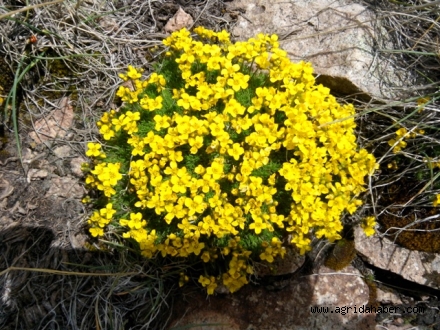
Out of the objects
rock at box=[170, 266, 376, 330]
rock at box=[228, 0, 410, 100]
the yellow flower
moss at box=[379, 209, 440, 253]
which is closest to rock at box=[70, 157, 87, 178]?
the yellow flower

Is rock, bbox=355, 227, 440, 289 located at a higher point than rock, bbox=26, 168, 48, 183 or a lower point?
higher

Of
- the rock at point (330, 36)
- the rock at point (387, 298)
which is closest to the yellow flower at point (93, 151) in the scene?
the rock at point (330, 36)

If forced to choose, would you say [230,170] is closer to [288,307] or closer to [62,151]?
[288,307]

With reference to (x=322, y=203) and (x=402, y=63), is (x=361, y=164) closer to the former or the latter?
(x=322, y=203)

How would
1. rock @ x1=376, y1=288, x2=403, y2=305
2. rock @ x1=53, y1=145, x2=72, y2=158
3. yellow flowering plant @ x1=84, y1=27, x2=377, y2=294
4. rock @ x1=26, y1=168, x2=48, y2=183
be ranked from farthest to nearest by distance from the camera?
rock @ x1=53, y1=145, x2=72, y2=158 → rock @ x1=26, y1=168, x2=48, y2=183 → rock @ x1=376, y1=288, x2=403, y2=305 → yellow flowering plant @ x1=84, y1=27, x2=377, y2=294

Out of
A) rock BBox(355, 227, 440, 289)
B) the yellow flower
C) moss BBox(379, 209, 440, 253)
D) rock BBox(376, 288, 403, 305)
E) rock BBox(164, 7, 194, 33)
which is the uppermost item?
rock BBox(164, 7, 194, 33)

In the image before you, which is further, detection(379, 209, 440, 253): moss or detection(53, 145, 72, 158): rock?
detection(53, 145, 72, 158): rock

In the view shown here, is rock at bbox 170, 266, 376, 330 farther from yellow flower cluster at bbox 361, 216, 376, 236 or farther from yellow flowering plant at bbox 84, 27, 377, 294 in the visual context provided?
yellow flower cluster at bbox 361, 216, 376, 236

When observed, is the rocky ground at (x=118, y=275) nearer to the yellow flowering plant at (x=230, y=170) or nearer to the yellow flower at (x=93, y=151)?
the yellow flowering plant at (x=230, y=170)
